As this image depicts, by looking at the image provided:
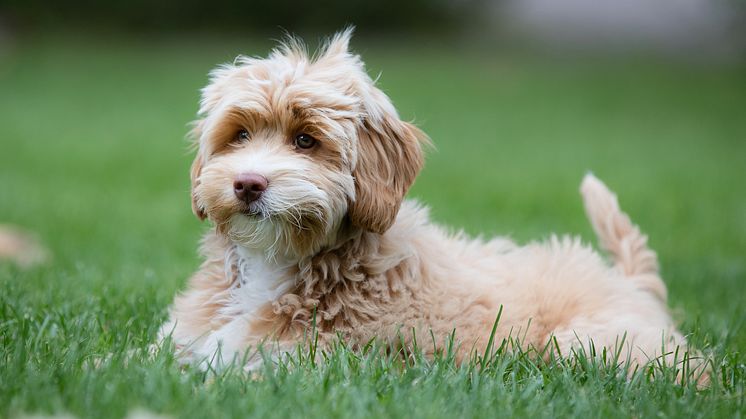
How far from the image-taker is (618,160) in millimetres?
12906

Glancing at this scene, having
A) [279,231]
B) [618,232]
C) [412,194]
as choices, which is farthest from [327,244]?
[412,194]

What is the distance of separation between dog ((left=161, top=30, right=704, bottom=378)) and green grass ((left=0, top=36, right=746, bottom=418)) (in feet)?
0.68

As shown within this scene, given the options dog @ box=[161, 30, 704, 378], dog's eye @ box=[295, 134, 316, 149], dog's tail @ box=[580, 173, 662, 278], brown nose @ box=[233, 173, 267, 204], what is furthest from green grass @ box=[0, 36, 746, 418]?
dog's eye @ box=[295, 134, 316, 149]

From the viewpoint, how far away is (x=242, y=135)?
357 centimetres

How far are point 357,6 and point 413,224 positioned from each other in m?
27.6

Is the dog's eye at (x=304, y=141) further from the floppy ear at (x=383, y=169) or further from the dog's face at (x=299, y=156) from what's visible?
the floppy ear at (x=383, y=169)

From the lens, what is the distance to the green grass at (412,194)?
118 inches

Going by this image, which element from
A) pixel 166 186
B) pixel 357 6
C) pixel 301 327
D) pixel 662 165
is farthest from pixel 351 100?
pixel 357 6

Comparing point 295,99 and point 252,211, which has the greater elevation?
point 295,99

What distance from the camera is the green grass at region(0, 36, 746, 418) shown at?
3.00 m

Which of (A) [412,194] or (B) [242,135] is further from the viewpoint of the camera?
(A) [412,194]

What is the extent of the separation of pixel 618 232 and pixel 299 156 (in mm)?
2085

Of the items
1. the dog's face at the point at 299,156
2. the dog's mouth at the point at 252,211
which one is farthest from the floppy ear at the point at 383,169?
the dog's mouth at the point at 252,211

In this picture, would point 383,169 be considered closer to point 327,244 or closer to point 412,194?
point 327,244
